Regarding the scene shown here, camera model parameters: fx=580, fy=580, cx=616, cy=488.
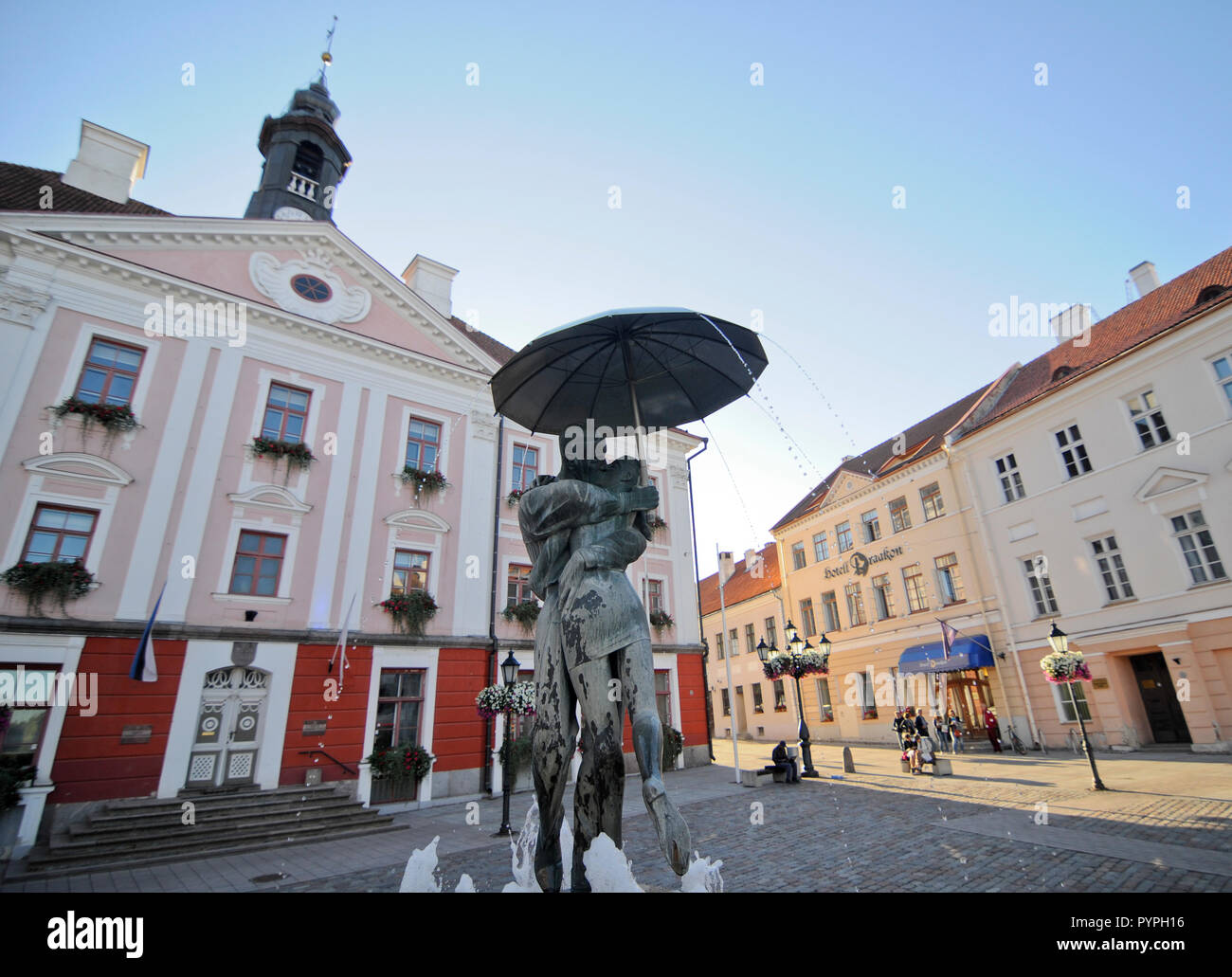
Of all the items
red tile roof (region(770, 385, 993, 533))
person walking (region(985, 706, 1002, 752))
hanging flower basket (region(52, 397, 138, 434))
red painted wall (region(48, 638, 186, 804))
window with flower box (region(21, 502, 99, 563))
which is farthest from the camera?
red tile roof (region(770, 385, 993, 533))

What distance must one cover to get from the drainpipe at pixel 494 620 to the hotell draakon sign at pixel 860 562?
18044mm

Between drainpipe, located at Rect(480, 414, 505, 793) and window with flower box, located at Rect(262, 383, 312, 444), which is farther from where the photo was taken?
drainpipe, located at Rect(480, 414, 505, 793)

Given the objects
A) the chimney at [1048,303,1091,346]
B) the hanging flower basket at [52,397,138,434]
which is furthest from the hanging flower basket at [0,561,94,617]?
the chimney at [1048,303,1091,346]

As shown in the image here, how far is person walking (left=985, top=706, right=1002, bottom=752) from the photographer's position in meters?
20.4

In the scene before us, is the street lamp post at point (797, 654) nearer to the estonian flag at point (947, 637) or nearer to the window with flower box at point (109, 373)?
the estonian flag at point (947, 637)

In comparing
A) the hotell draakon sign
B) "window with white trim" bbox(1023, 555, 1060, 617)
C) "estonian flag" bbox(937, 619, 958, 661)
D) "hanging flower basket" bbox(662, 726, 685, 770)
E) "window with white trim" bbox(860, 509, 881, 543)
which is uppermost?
"window with white trim" bbox(860, 509, 881, 543)

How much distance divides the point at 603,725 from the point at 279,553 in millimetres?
14018

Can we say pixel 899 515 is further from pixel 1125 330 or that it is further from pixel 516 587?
pixel 516 587

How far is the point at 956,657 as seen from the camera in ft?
71.6

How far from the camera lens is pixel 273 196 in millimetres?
19484

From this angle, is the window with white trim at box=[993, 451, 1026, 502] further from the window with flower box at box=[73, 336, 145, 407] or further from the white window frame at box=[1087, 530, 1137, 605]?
the window with flower box at box=[73, 336, 145, 407]

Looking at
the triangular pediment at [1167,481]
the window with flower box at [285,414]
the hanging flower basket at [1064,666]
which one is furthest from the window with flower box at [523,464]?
the triangular pediment at [1167,481]

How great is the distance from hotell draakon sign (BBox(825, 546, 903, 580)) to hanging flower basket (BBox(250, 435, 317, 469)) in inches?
929
